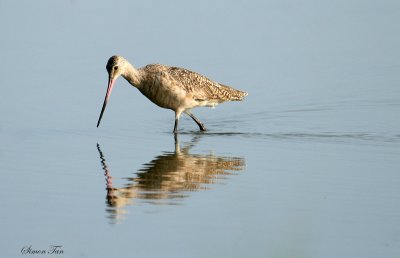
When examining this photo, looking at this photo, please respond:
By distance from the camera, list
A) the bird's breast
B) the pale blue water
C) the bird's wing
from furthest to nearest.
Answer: the bird's wing, the bird's breast, the pale blue water

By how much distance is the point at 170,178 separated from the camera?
1113 centimetres

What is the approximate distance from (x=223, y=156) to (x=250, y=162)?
53 centimetres

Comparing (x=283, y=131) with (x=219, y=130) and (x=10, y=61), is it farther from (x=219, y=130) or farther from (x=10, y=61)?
(x=10, y=61)

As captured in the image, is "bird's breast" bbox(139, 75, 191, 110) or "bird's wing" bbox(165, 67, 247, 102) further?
"bird's wing" bbox(165, 67, 247, 102)

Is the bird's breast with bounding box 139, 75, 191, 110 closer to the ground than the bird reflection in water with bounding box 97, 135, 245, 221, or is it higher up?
higher up

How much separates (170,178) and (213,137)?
117 inches

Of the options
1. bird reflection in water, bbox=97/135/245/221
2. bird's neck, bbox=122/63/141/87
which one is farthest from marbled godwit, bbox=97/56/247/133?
bird reflection in water, bbox=97/135/245/221

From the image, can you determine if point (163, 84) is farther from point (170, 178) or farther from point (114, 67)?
point (170, 178)

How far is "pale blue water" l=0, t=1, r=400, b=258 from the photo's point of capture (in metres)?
8.94


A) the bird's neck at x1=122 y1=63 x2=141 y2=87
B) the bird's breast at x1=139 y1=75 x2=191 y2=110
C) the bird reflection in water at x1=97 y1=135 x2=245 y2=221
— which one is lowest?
the bird reflection in water at x1=97 y1=135 x2=245 y2=221

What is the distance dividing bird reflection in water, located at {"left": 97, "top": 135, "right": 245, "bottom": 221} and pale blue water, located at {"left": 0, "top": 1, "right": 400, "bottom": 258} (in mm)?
24

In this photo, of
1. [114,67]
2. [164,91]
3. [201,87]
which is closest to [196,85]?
[201,87]

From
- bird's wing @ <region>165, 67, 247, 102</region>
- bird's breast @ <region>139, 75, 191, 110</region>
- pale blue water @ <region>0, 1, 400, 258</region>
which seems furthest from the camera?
bird's wing @ <region>165, 67, 247, 102</region>

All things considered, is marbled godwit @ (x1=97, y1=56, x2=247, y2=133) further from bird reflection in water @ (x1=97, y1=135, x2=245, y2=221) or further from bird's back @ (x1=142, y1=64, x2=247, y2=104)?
bird reflection in water @ (x1=97, y1=135, x2=245, y2=221)
